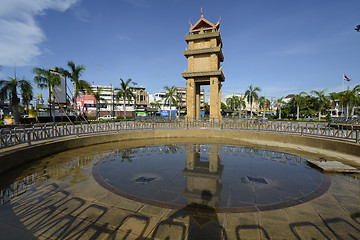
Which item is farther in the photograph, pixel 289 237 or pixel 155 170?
pixel 155 170

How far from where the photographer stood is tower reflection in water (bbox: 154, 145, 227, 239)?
375cm

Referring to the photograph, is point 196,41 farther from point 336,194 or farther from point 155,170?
point 336,194

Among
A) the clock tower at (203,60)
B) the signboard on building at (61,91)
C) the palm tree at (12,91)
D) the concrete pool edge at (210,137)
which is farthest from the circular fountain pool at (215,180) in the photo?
the palm tree at (12,91)

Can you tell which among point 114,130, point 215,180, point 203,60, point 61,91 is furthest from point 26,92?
point 215,180

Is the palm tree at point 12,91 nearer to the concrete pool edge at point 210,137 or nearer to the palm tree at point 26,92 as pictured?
the palm tree at point 26,92

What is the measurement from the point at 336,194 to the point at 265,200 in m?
2.61

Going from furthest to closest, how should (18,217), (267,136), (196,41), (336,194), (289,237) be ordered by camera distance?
(196,41)
(267,136)
(336,194)
(18,217)
(289,237)

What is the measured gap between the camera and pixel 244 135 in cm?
1725

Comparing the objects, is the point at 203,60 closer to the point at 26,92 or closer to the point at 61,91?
the point at 61,91

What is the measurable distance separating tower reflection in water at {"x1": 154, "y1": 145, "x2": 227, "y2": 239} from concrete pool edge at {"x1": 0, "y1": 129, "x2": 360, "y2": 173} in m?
7.99

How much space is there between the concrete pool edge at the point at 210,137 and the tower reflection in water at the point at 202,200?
7.99 metres

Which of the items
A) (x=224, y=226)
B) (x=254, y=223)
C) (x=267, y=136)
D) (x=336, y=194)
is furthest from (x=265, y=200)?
(x=267, y=136)

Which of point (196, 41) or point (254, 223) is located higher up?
point (196, 41)

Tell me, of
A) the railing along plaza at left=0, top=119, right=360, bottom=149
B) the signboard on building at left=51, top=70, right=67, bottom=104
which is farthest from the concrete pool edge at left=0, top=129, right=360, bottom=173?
the signboard on building at left=51, top=70, right=67, bottom=104
